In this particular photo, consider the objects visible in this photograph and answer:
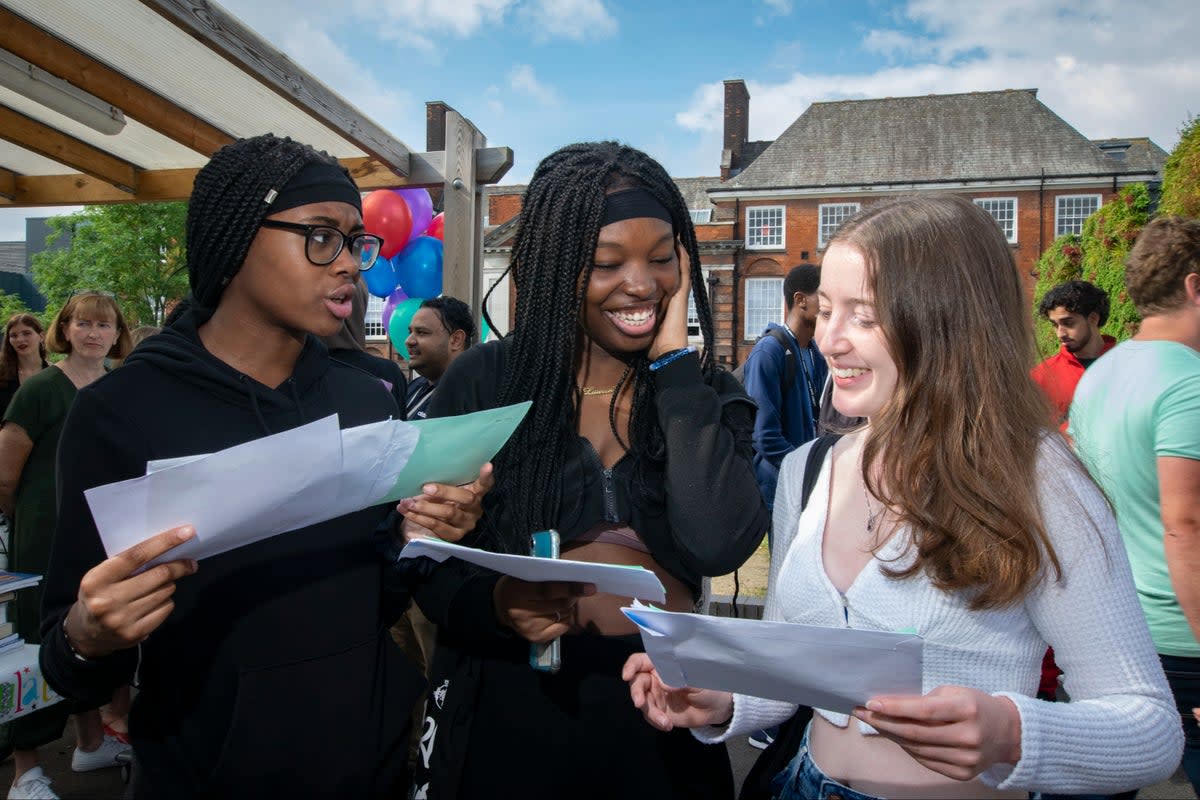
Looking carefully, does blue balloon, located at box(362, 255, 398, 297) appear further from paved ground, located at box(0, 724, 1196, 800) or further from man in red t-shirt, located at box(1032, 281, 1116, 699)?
man in red t-shirt, located at box(1032, 281, 1116, 699)

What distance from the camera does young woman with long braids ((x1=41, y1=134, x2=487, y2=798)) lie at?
1379mm

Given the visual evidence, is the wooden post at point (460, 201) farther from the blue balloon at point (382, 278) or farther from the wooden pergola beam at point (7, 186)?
the wooden pergola beam at point (7, 186)

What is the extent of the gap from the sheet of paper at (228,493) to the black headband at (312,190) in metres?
0.67

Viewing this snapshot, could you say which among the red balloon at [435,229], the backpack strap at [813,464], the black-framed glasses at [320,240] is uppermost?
the red balloon at [435,229]

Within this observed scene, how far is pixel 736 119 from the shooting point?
3941cm

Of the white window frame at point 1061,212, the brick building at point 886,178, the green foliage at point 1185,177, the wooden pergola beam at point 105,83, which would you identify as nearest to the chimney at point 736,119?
the brick building at point 886,178

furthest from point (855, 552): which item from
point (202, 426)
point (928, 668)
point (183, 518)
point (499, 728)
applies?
point (202, 426)

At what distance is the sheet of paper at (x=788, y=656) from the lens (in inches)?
38.5

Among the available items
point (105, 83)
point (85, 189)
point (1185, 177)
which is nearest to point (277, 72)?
point (105, 83)

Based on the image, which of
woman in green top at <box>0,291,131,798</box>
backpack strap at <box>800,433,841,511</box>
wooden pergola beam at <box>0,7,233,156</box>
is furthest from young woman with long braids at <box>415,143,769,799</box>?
wooden pergola beam at <box>0,7,233,156</box>

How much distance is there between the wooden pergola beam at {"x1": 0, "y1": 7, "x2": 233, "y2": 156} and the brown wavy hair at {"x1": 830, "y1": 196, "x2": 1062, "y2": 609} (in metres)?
4.07

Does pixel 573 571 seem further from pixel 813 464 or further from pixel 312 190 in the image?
pixel 312 190

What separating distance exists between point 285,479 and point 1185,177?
917cm

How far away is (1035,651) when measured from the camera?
129 cm
